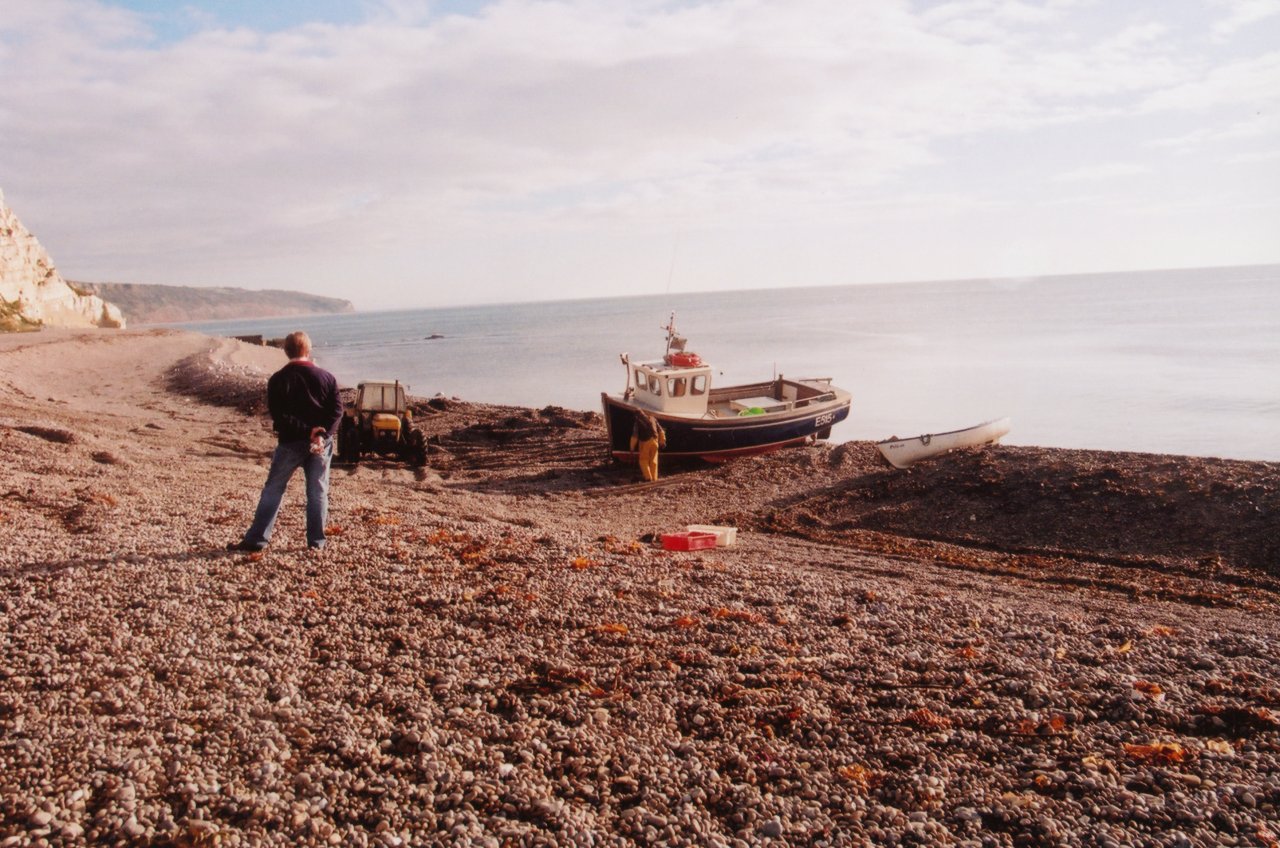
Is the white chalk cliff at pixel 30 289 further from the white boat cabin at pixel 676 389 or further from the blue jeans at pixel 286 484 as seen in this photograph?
the blue jeans at pixel 286 484

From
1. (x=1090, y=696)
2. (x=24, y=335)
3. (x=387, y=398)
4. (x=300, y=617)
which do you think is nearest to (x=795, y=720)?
(x=1090, y=696)

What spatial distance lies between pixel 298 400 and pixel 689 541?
4.83 meters

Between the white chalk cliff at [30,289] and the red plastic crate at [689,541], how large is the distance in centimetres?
4890

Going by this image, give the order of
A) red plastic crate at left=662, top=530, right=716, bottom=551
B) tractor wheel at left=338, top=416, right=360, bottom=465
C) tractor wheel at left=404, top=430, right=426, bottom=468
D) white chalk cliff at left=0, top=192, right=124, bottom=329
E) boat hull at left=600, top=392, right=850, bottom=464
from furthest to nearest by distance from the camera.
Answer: white chalk cliff at left=0, top=192, right=124, bottom=329, boat hull at left=600, top=392, right=850, bottom=464, tractor wheel at left=404, top=430, right=426, bottom=468, tractor wheel at left=338, top=416, right=360, bottom=465, red plastic crate at left=662, top=530, right=716, bottom=551

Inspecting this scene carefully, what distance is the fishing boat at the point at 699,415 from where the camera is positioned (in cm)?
1694

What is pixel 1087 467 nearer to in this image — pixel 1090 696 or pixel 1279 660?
pixel 1279 660

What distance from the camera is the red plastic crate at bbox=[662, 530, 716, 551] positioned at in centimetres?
973

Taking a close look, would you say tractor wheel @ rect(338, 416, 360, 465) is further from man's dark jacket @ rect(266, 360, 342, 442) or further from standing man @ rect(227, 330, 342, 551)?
man's dark jacket @ rect(266, 360, 342, 442)

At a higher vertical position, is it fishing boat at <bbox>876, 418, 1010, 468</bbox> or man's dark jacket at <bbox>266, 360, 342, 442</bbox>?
man's dark jacket at <bbox>266, 360, 342, 442</bbox>

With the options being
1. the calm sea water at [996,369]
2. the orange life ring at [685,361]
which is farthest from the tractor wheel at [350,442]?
the calm sea water at [996,369]

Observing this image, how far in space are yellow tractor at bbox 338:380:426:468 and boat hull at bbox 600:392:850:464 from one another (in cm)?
391

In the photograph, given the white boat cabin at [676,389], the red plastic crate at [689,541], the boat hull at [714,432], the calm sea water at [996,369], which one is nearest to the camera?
the red plastic crate at [689,541]

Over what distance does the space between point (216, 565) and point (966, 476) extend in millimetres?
10969

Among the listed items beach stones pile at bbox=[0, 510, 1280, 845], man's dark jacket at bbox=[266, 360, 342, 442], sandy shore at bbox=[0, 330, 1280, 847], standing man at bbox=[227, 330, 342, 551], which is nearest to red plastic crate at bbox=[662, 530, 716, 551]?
sandy shore at bbox=[0, 330, 1280, 847]
